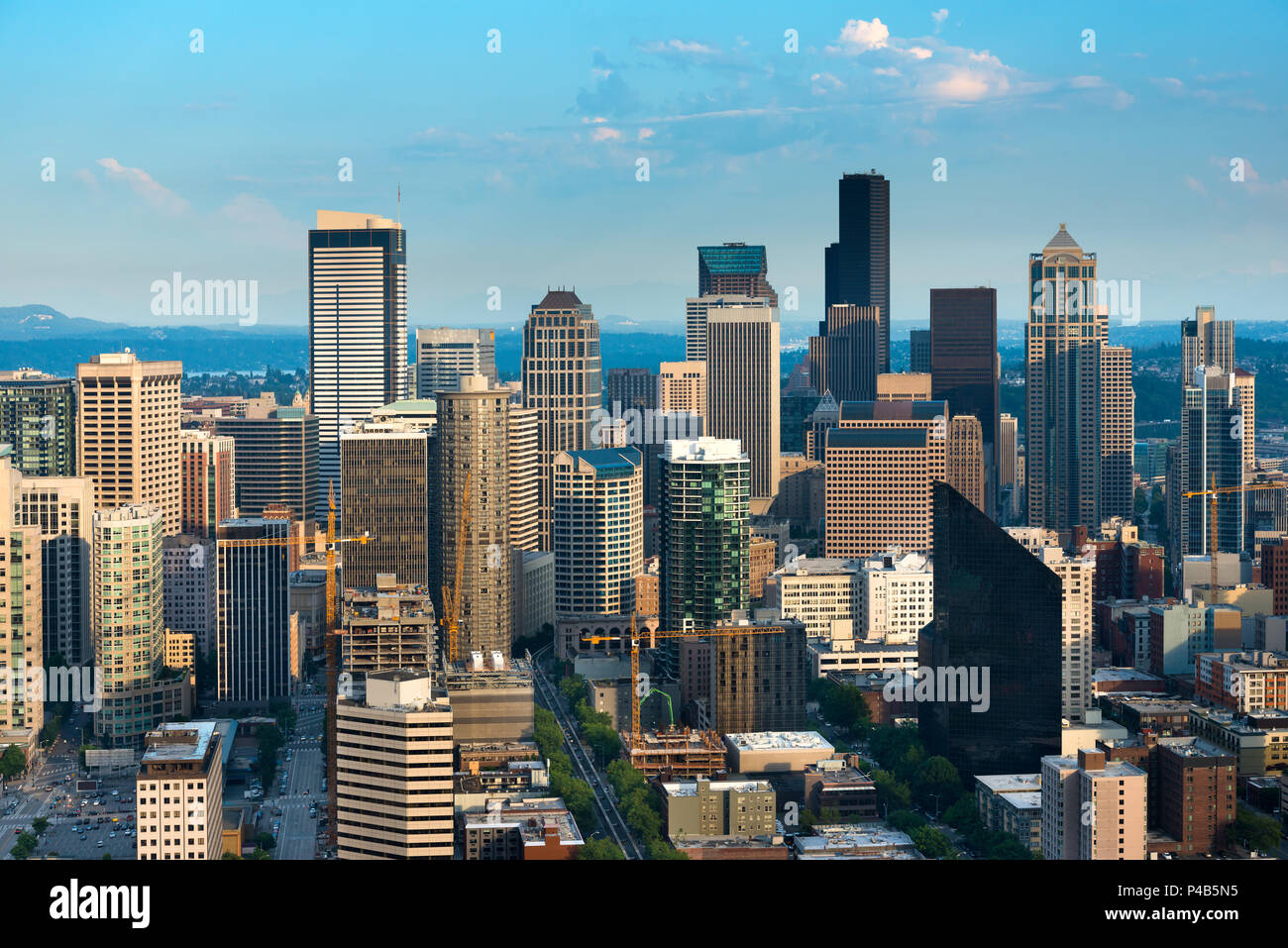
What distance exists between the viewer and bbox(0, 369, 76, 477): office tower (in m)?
30.4

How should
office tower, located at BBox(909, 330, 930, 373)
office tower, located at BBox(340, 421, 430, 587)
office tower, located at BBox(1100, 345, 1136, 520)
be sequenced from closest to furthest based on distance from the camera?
office tower, located at BBox(340, 421, 430, 587)
office tower, located at BBox(1100, 345, 1136, 520)
office tower, located at BBox(909, 330, 930, 373)

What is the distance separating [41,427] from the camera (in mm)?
30562

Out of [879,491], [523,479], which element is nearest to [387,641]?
[523,479]

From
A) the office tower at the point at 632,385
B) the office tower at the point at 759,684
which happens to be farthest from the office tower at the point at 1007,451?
the office tower at the point at 759,684

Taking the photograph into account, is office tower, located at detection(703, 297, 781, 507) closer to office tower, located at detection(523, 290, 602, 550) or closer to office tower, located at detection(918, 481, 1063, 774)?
office tower, located at detection(523, 290, 602, 550)

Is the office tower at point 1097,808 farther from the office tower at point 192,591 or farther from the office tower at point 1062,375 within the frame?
the office tower at point 1062,375

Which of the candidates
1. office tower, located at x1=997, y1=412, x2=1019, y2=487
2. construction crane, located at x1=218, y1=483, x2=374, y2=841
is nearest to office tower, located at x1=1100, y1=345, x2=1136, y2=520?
office tower, located at x1=997, y1=412, x2=1019, y2=487

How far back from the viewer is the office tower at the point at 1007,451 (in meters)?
44.3

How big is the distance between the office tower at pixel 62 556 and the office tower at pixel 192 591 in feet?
3.91

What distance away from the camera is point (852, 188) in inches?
2215

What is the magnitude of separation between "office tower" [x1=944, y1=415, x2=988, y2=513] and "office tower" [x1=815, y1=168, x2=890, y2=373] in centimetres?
1821

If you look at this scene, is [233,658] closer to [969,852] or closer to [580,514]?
[580,514]
